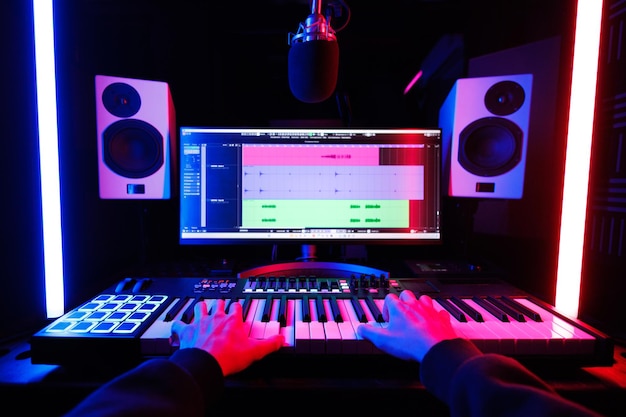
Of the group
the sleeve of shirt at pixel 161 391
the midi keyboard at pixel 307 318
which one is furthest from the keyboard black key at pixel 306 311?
the sleeve of shirt at pixel 161 391

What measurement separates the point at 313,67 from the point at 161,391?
2.78 ft

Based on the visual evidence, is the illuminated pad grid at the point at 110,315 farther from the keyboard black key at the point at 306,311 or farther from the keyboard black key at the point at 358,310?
the keyboard black key at the point at 358,310

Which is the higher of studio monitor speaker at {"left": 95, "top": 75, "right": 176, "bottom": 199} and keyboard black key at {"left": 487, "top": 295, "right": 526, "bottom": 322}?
studio monitor speaker at {"left": 95, "top": 75, "right": 176, "bottom": 199}

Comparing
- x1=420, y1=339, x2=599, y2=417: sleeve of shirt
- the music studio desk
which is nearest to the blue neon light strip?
the music studio desk

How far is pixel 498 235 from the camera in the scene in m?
1.44

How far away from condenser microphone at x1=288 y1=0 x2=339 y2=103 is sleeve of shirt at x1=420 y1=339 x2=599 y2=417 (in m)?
0.76

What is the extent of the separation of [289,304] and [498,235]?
994mm

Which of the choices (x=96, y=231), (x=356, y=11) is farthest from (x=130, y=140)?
(x=356, y=11)

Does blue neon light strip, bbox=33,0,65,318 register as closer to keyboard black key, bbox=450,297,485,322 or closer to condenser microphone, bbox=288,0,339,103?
condenser microphone, bbox=288,0,339,103

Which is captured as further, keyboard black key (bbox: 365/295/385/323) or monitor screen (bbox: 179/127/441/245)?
monitor screen (bbox: 179/127/441/245)

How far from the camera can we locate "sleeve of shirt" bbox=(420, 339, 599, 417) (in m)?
0.45

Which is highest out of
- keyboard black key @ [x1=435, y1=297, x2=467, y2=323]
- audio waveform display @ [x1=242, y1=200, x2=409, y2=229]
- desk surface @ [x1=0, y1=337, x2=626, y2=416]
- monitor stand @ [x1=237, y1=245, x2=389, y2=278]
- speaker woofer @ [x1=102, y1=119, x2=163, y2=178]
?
speaker woofer @ [x1=102, y1=119, x2=163, y2=178]

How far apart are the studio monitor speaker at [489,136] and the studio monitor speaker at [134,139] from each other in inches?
38.7

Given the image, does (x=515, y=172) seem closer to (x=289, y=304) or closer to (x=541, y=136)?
(x=541, y=136)
